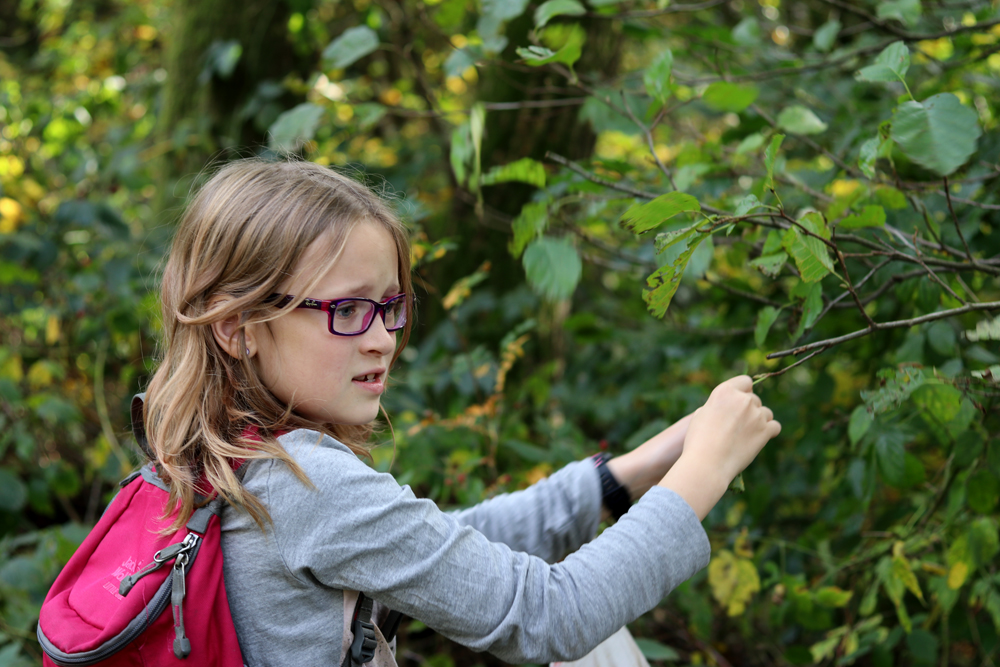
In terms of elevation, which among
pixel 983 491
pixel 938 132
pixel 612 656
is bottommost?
pixel 983 491

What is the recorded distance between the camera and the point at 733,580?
6.10 feet

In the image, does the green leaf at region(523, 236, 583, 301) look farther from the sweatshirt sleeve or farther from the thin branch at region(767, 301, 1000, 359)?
the thin branch at region(767, 301, 1000, 359)

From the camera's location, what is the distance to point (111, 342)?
3.19 m

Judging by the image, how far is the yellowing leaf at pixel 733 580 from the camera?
1821 mm

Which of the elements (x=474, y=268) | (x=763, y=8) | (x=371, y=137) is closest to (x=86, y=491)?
(x=474, y=268)

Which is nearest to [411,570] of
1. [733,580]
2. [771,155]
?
[771,155]

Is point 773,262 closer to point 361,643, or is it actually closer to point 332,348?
point 332,348

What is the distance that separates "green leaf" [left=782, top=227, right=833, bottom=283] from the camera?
3.51ft

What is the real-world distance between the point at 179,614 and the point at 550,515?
0.64 meters

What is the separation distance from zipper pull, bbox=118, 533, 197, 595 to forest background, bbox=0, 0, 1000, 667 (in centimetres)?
68

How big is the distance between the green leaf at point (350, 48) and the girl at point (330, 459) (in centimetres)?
82

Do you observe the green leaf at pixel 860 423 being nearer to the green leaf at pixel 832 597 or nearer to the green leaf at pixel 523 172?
the green leaf at pixel 832 597

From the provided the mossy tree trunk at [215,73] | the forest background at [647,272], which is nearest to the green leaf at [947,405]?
the forest background at [647,272]

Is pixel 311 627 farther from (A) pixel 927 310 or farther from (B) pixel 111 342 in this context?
(B) pixel 111 342
